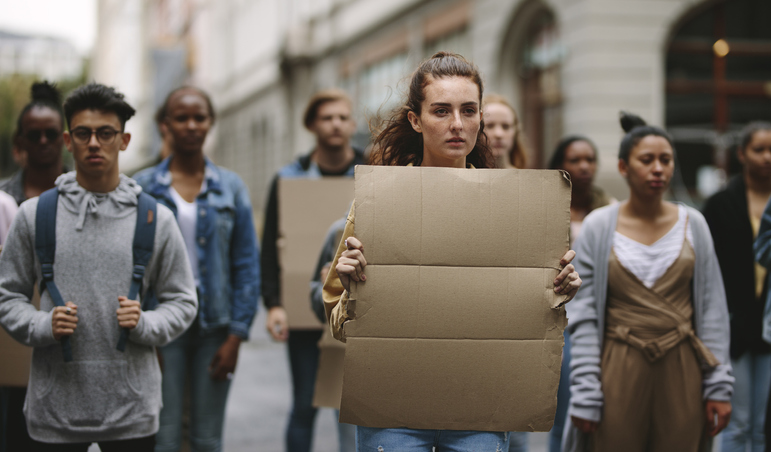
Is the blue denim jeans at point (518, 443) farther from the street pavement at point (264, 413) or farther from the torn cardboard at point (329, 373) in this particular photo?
the street pavement at point (264, 413)

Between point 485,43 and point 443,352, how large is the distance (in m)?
12.5

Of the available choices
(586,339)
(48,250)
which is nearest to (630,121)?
(586,339)

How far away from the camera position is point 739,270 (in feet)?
15.1

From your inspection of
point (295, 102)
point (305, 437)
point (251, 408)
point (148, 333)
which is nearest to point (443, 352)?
point (148, 333)

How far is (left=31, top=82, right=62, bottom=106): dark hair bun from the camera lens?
4.19 meters

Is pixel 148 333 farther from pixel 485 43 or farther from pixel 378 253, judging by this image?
pixel 485 43

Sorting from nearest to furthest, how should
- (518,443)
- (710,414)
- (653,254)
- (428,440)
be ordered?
(428,440)
(710,414)
(653,254)
(518,443)

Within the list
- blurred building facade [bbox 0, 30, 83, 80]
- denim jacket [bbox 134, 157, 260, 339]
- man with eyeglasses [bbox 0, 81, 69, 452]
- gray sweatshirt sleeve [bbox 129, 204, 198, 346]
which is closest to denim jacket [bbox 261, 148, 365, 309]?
denim jacket [bbox 134, 157, 260, 339]

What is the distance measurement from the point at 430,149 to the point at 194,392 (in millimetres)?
2045

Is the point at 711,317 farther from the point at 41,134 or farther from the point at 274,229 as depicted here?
the point at 41,134

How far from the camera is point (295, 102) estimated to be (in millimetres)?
26297

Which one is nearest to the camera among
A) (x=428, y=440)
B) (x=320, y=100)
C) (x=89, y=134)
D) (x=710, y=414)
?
(x=428, y=440)

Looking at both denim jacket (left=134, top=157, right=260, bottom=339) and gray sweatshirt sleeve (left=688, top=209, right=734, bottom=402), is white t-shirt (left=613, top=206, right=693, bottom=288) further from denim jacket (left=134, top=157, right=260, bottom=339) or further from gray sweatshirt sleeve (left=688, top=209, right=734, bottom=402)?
denim jacket (left=134, top=157, right=260, bottom=339)

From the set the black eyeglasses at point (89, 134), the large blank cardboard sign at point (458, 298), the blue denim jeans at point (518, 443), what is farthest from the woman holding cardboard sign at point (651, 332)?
the black eyeglasses at point (89, 134)
